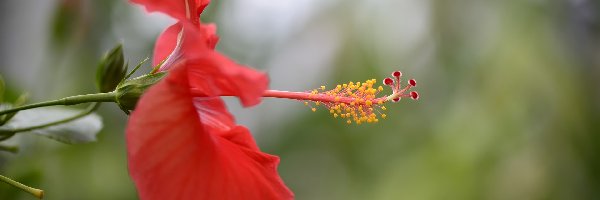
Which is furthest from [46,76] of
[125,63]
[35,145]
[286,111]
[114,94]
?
[114,94]

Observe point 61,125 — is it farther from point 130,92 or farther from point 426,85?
point 426,85

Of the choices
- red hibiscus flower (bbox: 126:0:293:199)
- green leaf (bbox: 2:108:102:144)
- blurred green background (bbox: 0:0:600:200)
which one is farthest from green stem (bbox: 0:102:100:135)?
blurred green background (bbox: 0:0:600:200)

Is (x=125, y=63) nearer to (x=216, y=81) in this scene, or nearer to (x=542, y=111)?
(x=216, y=81)

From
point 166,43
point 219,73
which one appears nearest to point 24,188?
point 219,73

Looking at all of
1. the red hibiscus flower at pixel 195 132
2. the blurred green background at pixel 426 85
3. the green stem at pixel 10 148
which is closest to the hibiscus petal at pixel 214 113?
the red hibiscus flower at pixel 195 132

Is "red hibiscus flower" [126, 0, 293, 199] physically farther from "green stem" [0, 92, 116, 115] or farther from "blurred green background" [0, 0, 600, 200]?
"blurred green background" [0, 0, 600, 200]

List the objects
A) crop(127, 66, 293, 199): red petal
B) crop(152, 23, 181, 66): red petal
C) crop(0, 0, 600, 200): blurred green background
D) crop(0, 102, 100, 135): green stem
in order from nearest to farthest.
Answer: crop(127, 66, 293, 199): red petal
crop(0, 102, 100, 135): green stem
crop(152, 23, 181, 66): red petal
crop(0, 0, 600, 200): blurred green background
